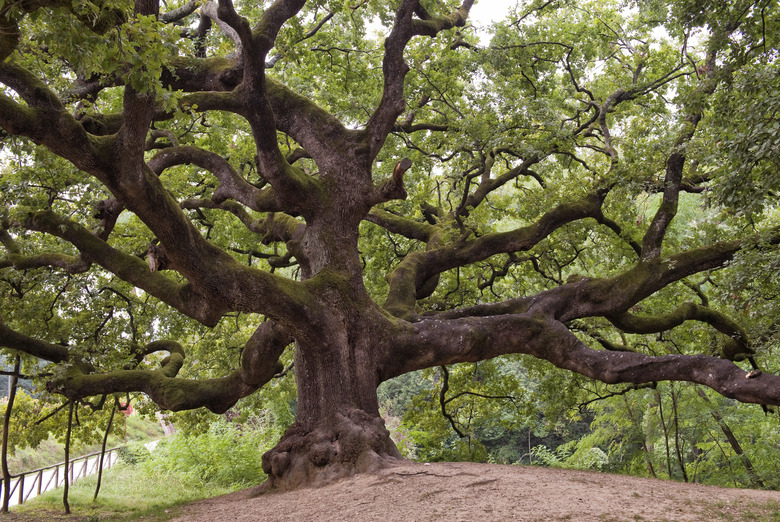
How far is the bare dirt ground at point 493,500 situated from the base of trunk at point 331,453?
30 centimetres

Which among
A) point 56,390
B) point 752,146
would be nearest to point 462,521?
point 752,146

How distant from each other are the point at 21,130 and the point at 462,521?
527 centimetres

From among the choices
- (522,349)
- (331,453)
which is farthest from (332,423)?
(522,349)

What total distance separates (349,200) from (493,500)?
15.8 feet

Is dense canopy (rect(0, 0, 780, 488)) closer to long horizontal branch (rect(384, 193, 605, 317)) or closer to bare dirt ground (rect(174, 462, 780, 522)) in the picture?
long horizontal branch (rect(384, 193, 605, 317))

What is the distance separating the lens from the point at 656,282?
334 inches

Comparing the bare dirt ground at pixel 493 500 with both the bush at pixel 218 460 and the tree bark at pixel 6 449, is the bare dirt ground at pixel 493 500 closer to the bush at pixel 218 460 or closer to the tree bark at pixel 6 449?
the tree bark at pixel 6 449

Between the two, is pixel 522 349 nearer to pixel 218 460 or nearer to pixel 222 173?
pixel 222 173

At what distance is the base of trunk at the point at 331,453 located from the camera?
6566 millimetres

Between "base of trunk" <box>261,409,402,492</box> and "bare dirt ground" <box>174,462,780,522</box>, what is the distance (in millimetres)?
298

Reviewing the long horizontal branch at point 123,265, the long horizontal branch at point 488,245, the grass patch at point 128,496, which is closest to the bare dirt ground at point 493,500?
the long horizontal branch at point 123,265

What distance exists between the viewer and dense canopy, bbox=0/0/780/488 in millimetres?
5715

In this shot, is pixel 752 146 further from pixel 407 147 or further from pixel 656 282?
pixel 407 147

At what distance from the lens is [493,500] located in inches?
196
